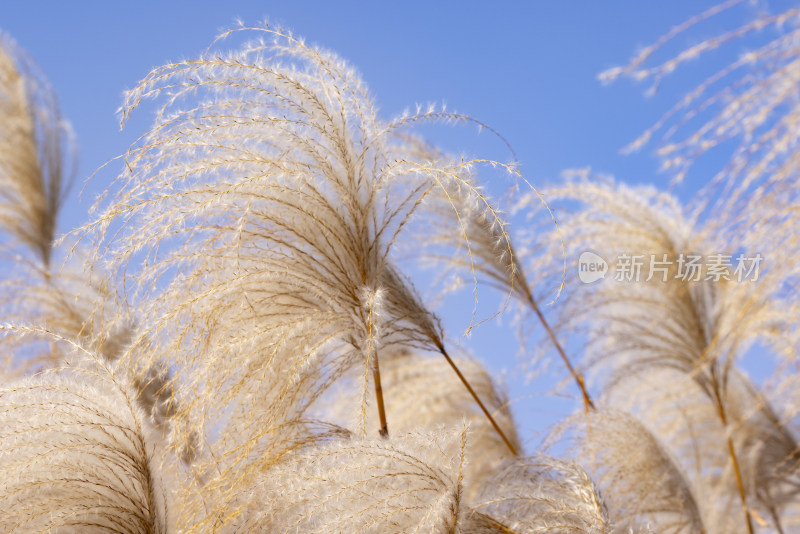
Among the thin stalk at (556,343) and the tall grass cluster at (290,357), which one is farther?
the thin stalk at (556,343)

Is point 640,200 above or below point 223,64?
above

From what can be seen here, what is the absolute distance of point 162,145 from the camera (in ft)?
6.94

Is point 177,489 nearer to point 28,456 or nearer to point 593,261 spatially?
point 28,456

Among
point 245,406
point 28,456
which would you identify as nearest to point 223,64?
point 245,406

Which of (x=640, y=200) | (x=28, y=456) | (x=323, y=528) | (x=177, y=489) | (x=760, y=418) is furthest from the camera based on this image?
(x=760, y=418)

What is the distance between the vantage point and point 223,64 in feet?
6.92

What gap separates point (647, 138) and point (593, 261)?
4.92ft

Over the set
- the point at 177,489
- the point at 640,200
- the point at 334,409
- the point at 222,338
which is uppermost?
the point at 640,200

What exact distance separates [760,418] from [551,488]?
8.51 feet

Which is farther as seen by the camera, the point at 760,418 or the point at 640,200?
the point at 760,418

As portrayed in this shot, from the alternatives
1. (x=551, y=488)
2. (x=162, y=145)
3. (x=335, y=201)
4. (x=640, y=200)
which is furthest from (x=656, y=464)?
(x=162, y=145)

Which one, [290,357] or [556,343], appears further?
[556,343]

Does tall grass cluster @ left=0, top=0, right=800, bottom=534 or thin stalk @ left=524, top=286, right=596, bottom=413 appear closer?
tall grass cluster @ left=0, top=0, right=800, bottom=534

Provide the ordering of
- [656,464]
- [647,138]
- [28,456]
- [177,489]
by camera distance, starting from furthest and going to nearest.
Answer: [656,464]
[177,489]
[647,138]
[28,456]
